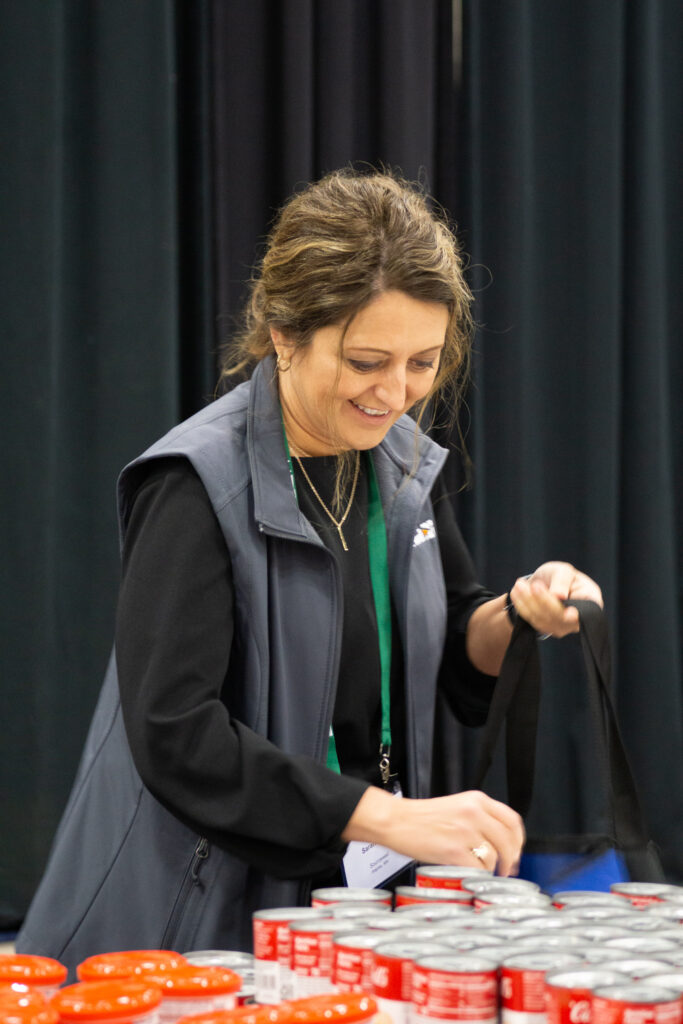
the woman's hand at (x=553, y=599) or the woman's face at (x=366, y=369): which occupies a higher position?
the woman's face at (x=366, y=369)

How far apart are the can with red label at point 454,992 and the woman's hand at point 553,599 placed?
0.69 metres

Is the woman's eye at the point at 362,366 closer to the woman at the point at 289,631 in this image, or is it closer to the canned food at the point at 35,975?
the woman at the point at 289,631

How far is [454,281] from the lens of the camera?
141 cm

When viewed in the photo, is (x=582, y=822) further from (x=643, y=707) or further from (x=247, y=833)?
(x=247, y=833)

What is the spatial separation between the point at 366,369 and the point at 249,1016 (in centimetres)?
78

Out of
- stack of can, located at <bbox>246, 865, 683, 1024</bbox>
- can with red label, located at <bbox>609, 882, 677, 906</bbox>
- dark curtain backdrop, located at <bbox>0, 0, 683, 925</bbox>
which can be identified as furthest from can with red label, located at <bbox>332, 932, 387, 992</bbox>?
dark curtain backdrop, located at <bbox>0, 0, 683, 925</bbox>

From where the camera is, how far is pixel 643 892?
3.72 ft

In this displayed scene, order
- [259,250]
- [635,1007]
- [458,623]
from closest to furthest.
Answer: [635,1007] < [458,623] < [259,250]

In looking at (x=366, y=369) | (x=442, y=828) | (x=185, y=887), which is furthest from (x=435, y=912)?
(x=366, y=369)

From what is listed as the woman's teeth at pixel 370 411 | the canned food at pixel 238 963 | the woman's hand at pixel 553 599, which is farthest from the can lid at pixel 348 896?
the woman's teeth at pixel 370 411

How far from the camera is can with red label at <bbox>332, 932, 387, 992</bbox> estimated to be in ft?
2.84

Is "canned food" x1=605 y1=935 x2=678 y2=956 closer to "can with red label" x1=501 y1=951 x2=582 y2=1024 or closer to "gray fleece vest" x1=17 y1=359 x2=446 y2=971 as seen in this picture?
"can with red label" x1=501 y1=951 x2=582 y2=1024

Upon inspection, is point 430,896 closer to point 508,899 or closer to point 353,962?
point 508,899

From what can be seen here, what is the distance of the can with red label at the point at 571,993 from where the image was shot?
758 millimetres
